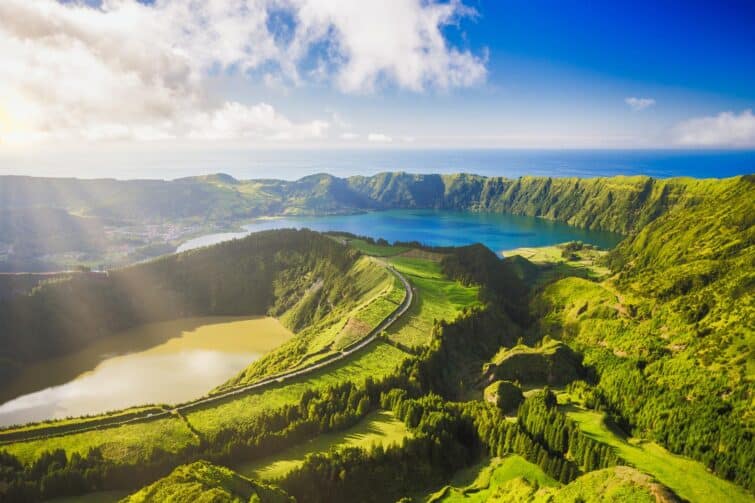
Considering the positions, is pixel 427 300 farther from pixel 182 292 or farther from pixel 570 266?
pixel 570 266

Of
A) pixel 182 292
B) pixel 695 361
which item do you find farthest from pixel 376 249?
pixel 695 361

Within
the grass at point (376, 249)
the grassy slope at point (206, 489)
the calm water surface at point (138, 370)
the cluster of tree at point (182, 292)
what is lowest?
the calm water surface at point (138, 370)

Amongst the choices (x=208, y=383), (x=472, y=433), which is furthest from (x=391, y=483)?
(x=208, y=383)

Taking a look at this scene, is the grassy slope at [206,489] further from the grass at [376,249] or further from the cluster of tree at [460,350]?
the grass at [376,249]

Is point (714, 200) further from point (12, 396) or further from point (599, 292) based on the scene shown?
point (12, 396)

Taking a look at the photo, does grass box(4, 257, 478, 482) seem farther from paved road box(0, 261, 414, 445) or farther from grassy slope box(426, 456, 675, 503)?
grassy slope box(426, 456, 675, 503)

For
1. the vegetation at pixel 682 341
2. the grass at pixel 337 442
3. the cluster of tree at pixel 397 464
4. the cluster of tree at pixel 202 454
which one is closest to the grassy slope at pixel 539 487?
the cluster of tree at pixel 397 464

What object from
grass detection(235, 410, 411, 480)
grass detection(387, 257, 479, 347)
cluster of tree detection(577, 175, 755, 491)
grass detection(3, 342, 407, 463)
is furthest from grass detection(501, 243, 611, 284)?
grass detection(235, 410, 411, 480)
